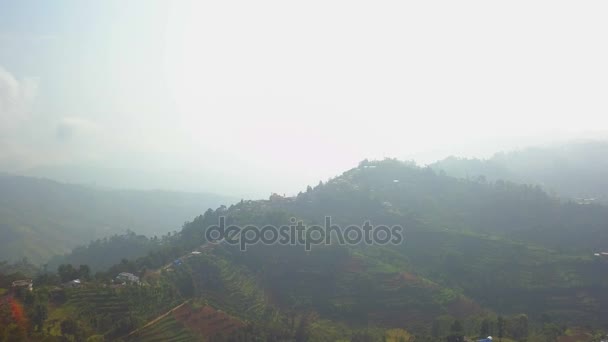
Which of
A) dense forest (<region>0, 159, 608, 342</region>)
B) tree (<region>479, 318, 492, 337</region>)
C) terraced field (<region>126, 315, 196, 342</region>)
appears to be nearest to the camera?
terraced field (<region>126, 315, 196, 342</region>)

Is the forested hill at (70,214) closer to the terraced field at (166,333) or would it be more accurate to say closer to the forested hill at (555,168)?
the terraced field at (166,333)

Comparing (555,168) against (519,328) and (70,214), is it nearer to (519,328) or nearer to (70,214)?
(519,328)

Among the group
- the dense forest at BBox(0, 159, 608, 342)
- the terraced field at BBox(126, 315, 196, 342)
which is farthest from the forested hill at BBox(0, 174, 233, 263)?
the terraced field at BBox(126, 315, 196, 342)

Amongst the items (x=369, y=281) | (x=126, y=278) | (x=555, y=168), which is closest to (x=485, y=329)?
(x=369, y=281)

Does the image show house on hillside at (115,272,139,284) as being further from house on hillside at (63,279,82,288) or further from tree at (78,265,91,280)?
house on hillside at (63,279,82,288)

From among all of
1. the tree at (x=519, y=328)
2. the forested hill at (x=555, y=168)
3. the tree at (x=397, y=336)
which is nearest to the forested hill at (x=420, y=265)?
the tree at (x=397, y=336)

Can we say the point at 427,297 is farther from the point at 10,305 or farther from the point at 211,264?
the point at 10,305

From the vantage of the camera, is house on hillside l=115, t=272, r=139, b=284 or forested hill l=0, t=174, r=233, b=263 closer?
house on hillside l=115, t=272, r=139, b=284

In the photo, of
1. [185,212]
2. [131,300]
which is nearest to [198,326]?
[131,300]
